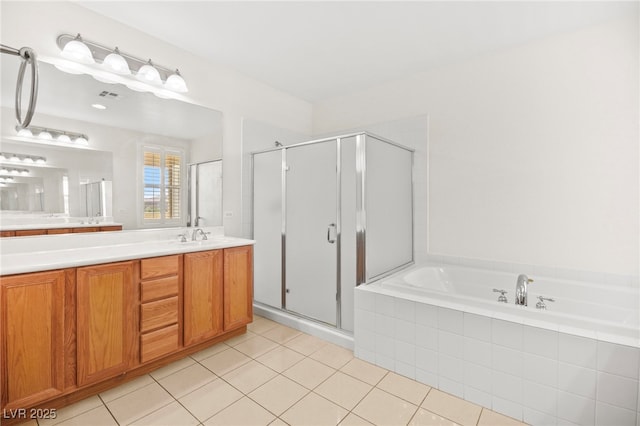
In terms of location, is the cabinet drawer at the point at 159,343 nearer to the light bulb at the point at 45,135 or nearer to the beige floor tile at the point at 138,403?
the beige floor tile at the point at 138,403

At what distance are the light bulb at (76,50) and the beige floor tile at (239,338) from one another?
2.24 metres

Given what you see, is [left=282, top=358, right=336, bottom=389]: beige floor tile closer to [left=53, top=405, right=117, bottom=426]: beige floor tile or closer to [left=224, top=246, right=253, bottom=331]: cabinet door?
[left=224, top=246, right=253, bottom=331]: cabinet door

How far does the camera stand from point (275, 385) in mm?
1796

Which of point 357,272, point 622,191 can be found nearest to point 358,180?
point 357,272

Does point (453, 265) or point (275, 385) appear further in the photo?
point (453, 265)

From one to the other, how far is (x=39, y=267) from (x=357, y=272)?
1.85 metres

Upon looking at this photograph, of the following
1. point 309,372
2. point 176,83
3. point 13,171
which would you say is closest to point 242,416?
point 309,372

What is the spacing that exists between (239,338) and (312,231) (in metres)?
1.08

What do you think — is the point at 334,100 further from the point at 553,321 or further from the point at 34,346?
the point at 34,346

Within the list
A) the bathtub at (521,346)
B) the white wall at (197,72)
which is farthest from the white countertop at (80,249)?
the bathtub at (521,346)

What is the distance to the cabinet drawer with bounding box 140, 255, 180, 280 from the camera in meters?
1.79

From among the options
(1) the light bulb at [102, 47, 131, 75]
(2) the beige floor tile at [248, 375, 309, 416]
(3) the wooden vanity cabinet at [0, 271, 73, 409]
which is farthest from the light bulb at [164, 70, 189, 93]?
(2) the beige floor tile at [248, 375, 309, 416]

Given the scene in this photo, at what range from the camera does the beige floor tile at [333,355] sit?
205 cm

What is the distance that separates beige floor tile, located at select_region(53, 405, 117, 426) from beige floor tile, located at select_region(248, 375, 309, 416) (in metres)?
0.70
